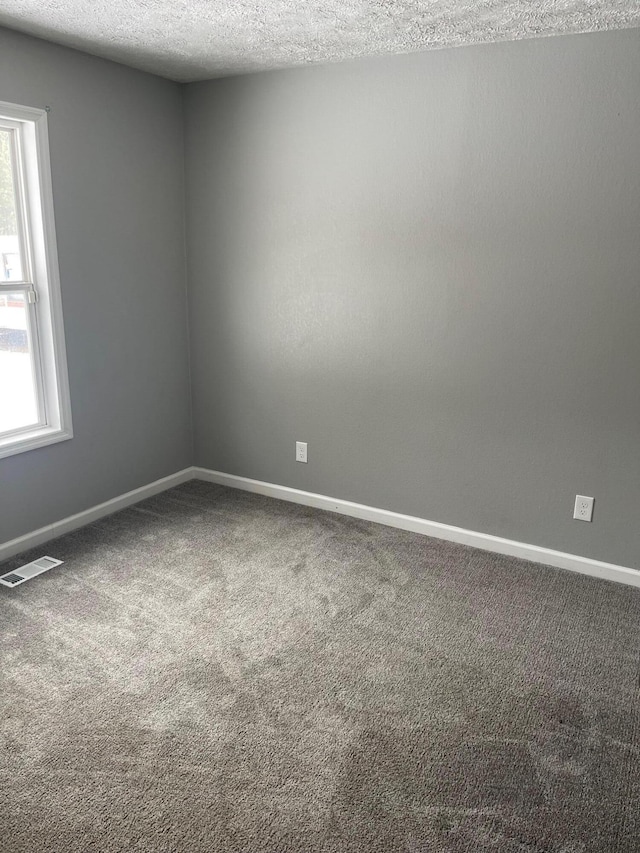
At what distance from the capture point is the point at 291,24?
8.55ft

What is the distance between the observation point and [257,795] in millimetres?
1795

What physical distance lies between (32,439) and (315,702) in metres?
1.94

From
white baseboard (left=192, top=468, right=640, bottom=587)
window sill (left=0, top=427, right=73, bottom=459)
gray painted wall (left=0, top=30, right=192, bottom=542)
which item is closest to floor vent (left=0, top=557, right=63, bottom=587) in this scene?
gray painted wall (left=0, top=30, right=192, bottom=542)

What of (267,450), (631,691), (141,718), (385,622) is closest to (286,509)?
(267,450)

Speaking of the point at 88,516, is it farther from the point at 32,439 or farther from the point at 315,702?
the point at 315,702

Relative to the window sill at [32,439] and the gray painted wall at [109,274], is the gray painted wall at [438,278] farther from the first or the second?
the window sill at [32,439]

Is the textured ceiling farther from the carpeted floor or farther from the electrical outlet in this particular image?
the carpeted floor

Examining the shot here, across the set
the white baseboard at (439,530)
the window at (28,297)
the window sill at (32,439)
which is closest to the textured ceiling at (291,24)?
the window at (28,297)

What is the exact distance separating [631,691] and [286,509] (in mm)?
2062

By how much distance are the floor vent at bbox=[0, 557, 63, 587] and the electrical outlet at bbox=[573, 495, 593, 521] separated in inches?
97.9

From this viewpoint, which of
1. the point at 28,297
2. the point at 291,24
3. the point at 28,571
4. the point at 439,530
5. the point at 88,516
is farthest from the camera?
the point at 88,516

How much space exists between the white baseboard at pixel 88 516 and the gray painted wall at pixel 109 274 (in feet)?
0.13

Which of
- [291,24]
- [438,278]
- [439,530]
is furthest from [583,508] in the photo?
[291,24]

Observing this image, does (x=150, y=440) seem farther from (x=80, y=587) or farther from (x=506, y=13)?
(x=506, y=13)
